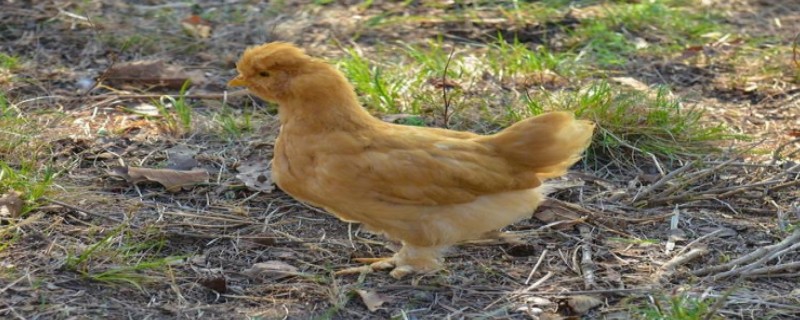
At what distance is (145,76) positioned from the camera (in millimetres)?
6613

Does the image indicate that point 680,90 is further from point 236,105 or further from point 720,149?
point 236,105

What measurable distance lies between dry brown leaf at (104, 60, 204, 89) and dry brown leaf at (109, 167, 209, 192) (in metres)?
1.31

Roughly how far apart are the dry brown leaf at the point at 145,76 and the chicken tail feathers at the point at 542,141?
261 centimetres

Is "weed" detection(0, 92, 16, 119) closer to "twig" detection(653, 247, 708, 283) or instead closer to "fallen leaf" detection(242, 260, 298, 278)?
"fallen leaf" detection(242, 260, 298, 278)

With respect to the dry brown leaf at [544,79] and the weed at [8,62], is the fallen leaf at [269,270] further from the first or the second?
the weed at [8,62]

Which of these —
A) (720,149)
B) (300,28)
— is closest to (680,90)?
(720,149)

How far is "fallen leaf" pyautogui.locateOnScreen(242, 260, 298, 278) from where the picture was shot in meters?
4.53

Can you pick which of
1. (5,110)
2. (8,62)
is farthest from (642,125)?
(8,62)

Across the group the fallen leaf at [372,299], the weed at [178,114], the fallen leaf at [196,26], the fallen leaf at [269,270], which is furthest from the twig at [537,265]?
the fallen leaf at [196,26]

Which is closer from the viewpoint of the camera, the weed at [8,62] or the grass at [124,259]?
the grass at [124,259]

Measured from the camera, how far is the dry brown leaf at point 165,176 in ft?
17.3

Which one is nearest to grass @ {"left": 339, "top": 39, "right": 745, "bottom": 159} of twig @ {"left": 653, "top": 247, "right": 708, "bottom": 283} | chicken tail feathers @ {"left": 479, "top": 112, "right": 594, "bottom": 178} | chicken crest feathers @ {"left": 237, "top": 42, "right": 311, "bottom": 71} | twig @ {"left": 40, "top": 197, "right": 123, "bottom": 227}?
twig @ {"left": 653, "top": 247, "right": 708, "bottom": 283}

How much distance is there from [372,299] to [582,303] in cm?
79

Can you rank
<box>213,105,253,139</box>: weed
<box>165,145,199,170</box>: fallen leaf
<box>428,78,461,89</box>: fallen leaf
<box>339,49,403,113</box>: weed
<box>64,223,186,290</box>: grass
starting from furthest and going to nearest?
<box>428,78,461,89</box>: fallen leaf
<box>339,49,403,113</box>: weed
<box>213,105,253,139</box>: weed
<box>165,145,199,170</box>: fallen leaf
<box>64,223,186,290</box>: grass
